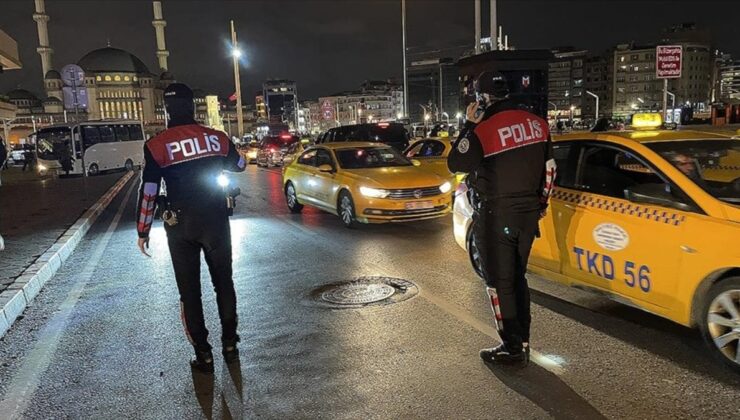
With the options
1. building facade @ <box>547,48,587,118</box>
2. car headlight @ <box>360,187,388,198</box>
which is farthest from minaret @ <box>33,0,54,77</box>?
building facade @ <box>547,48,587,118</box>

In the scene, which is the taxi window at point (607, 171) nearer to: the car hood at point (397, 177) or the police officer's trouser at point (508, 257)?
the police officer's trouser at point (508, 257)

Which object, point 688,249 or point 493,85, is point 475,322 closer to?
point 688,249

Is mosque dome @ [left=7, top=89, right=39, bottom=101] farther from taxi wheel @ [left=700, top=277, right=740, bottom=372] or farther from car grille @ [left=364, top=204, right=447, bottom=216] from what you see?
taxi wheel @ [left=700, top=277, right=740, bottom=372]

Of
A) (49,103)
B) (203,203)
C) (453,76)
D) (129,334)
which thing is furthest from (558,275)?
(453,76)

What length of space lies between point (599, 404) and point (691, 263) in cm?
126

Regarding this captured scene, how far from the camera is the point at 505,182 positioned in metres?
3.95

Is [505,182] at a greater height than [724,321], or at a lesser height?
greater

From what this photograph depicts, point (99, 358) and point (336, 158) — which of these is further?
point (336, 158)

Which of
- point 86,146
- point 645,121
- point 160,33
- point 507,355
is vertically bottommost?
point 507,355

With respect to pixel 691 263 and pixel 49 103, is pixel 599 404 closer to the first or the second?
pixel 691 263

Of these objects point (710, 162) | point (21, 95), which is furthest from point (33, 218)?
point (21, 95)

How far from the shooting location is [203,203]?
4.19 meters

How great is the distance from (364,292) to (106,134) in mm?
30357

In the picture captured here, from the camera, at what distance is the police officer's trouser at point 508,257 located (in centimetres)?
398
